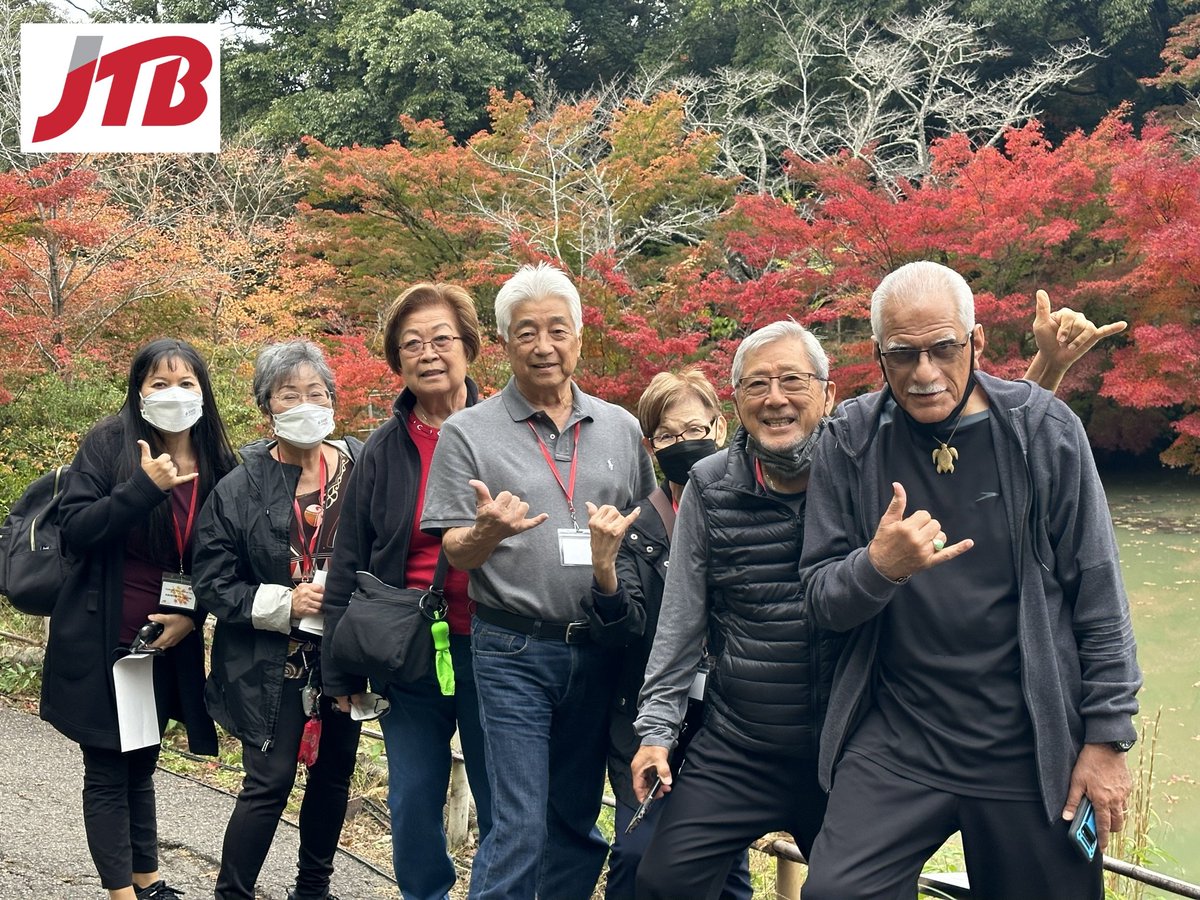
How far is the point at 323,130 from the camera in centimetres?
1980

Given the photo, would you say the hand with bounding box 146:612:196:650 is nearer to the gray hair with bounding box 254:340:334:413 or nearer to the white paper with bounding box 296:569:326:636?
the white paper with bounding box 296:569:326:636

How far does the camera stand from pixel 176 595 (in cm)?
344

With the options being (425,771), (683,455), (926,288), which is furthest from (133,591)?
(926,288)

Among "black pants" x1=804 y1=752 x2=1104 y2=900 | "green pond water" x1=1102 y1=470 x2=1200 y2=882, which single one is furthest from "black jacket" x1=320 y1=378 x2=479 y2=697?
"green pond water" x1=1102 y1=470 x2=1200 y2=882

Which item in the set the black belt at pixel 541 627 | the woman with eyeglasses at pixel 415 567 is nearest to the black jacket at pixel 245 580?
the woman with eyeglasses at pixel 415 567

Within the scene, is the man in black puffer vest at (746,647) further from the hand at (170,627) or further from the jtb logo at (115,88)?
the jtb logo at (115,88)

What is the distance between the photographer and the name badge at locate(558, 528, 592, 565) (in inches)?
115

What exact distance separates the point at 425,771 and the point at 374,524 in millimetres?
694

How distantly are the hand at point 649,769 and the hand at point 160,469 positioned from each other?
5.02 feet

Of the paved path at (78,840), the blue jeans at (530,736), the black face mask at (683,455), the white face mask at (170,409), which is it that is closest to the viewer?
the blue jeans at (530,736)

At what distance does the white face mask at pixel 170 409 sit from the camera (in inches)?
135

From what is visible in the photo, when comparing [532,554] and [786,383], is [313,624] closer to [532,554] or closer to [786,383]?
[532,554]

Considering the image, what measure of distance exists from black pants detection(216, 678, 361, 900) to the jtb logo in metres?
7.71

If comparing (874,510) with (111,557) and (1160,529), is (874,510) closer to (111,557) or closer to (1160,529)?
(111,557)
